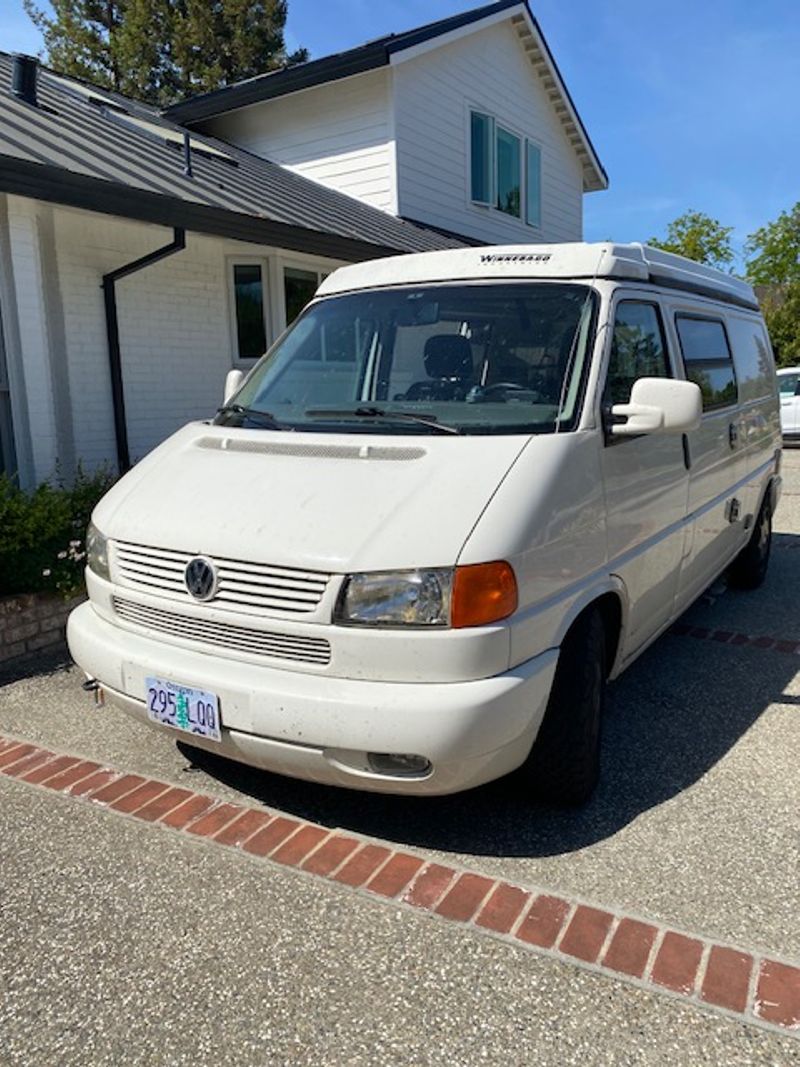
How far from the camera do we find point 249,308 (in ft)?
29.1

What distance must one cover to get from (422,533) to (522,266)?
164 centimetres

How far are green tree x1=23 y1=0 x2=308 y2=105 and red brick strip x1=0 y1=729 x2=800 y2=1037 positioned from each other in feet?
89.8

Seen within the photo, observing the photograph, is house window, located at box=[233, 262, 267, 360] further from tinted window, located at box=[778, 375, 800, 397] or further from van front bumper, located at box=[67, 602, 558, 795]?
tinted window, located at box=[778, 375, 800, 397]

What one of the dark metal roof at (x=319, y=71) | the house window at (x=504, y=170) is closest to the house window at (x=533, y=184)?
the house window at (x=504, y=170)

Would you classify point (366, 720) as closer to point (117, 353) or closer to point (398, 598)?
point (398, 598)

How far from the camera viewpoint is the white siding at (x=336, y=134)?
39.7 ft

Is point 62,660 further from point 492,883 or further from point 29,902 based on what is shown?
point 492,883

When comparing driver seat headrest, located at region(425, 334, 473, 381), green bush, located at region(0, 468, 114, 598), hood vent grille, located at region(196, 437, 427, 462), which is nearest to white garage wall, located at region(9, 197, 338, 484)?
green bush, located at region(0, 468, 114, 598)

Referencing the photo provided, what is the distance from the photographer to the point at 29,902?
2.81 m

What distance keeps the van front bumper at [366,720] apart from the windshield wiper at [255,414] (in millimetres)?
1110

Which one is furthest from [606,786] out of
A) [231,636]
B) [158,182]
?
[158,182]

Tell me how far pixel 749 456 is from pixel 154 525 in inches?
163

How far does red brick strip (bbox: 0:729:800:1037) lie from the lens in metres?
2.33

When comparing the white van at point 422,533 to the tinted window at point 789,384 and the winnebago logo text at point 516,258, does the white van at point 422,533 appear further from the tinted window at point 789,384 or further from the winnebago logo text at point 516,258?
the tinted window at point 789,384
